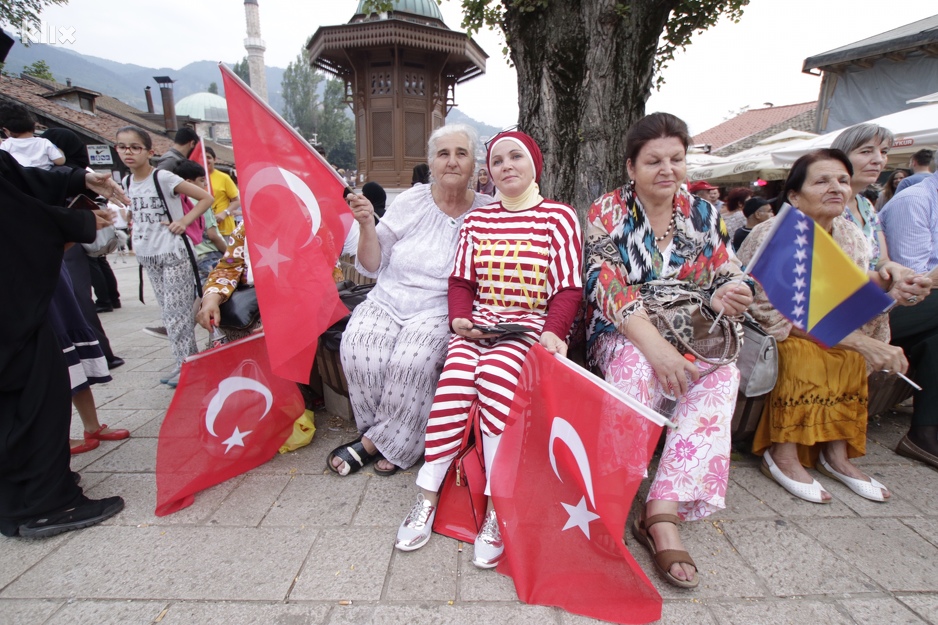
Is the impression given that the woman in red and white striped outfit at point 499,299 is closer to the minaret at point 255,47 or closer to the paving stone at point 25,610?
the paving stone at point 25,610

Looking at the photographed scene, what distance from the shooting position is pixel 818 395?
2344 millimetres

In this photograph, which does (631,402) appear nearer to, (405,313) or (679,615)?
(679,615)

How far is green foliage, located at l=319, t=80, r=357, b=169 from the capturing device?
65312 millimetres

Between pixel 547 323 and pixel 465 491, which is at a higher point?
pixel 547 323

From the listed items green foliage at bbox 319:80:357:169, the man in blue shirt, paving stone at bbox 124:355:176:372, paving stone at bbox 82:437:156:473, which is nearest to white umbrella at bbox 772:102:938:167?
the man in blue shirt

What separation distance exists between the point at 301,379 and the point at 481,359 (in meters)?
0.92

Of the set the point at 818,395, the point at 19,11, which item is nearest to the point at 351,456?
the point at 818,395

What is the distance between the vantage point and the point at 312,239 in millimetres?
2436

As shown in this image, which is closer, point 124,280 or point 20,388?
point 20,388

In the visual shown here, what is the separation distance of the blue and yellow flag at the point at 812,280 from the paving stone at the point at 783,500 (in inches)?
33.0

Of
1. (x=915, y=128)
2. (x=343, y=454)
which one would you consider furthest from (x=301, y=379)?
(x=915, y=128)

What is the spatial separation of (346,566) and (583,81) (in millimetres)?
3320

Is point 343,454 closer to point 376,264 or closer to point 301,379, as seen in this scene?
point 301,379

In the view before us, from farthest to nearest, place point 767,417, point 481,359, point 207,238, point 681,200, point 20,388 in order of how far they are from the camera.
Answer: point 207,238
point 767,417
point 681,200
point 481,359
point 20,388
